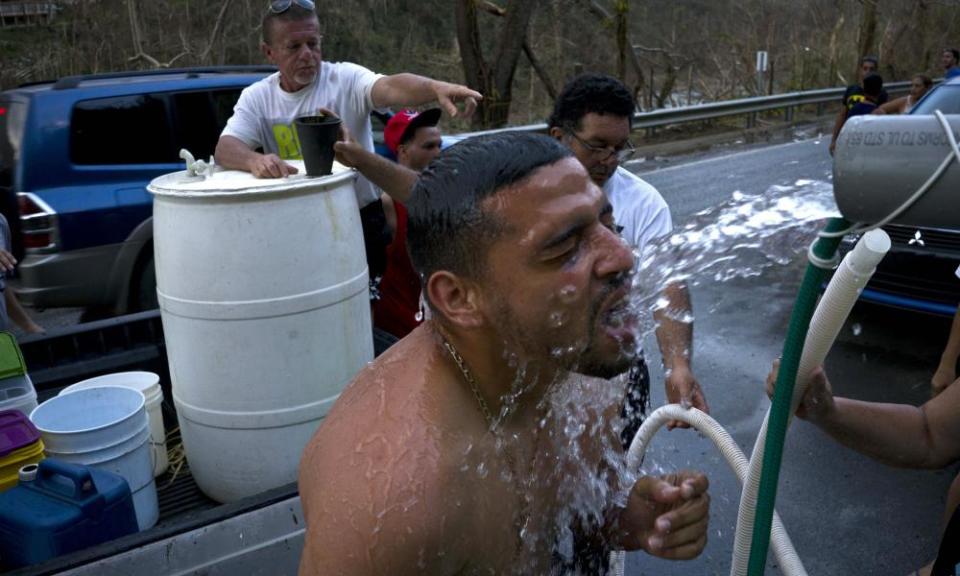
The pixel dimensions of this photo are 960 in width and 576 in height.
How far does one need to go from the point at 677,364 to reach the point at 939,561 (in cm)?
96

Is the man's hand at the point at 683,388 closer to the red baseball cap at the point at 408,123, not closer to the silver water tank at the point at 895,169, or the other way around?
the silver water tank at the point at 895,169

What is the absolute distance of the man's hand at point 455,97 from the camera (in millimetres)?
3379

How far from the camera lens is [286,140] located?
4.05 meters

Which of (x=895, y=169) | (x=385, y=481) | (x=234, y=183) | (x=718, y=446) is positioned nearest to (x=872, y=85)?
(x=718, y=446)

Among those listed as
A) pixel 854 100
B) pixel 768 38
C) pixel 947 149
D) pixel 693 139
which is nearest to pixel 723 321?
pixel 947 149

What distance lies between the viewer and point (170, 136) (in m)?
6.86

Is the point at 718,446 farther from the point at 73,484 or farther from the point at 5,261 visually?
the point at 5,261

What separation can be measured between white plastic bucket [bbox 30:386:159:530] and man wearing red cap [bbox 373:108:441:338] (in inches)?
52.4

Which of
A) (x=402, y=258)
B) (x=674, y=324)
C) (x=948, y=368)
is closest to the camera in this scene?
(x=674, y=324)

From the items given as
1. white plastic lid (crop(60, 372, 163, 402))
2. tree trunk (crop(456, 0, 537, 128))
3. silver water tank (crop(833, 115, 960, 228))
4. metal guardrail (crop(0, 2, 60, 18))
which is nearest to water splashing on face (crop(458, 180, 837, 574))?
silver water tank (crop(833, 115, 960, 228))

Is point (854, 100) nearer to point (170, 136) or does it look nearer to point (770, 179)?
point (770, 179)

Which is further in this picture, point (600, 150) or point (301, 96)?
point (301, 96)

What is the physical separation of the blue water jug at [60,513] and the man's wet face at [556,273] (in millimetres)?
1450

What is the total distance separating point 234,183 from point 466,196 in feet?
4.28
